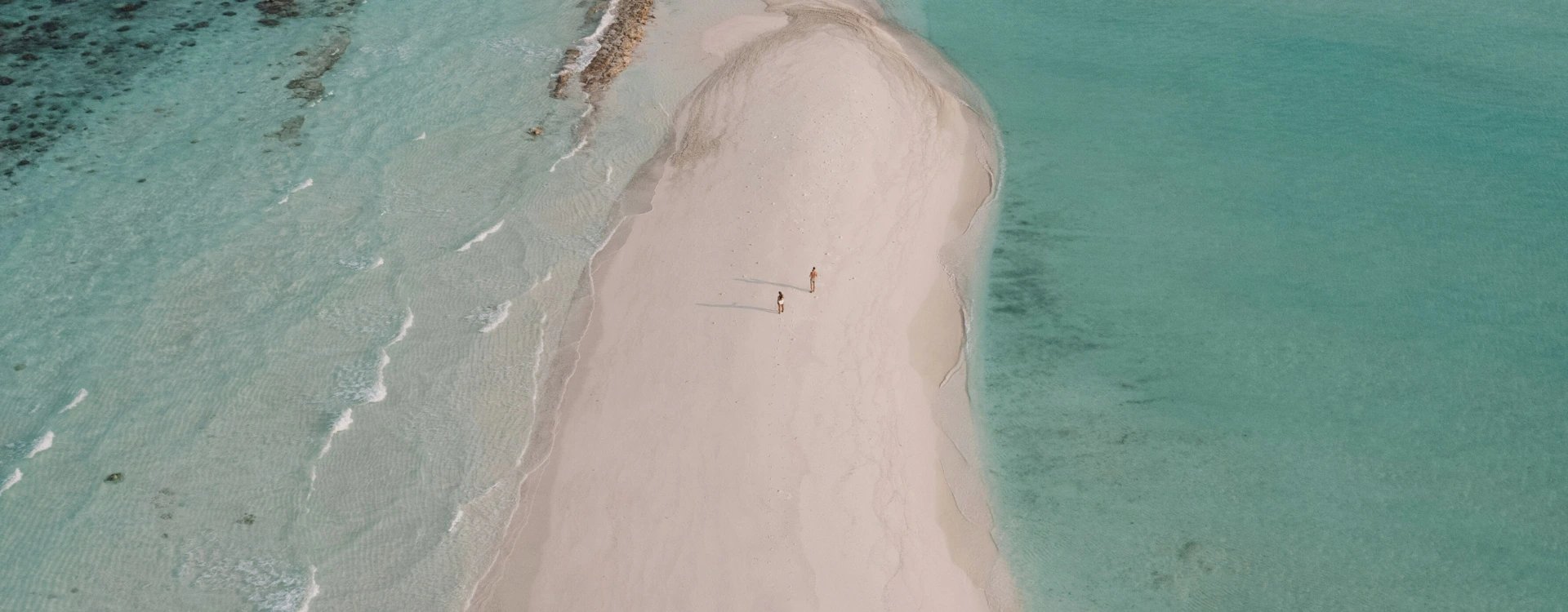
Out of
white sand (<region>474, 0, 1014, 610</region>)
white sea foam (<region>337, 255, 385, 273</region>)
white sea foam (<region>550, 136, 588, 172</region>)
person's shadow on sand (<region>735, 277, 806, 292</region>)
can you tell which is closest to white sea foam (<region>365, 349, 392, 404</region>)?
white sea foam (<region>337, 255, 385, 273</region>)

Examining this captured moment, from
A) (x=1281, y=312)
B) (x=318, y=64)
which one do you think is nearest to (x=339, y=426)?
(x=318, y=64)

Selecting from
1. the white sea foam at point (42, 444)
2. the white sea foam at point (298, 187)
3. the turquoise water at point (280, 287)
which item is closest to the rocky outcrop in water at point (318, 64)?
the turquoise water at point (280, 287)

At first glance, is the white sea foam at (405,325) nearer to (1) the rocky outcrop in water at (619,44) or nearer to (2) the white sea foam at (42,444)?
(2) the white sea foam at (42,444)

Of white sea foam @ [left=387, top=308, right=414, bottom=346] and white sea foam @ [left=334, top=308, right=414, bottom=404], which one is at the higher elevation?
white sea foam @ [left=387, top=308, right=414, bottom=346]

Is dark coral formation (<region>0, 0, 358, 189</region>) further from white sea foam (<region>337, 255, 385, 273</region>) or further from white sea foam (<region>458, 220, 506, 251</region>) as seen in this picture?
white sea foam (<region>458, 220, 506, 251</region>)

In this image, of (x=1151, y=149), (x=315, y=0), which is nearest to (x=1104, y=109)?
(x=1151, y=149)

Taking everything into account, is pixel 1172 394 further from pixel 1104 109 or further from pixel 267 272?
pixel 267 272
